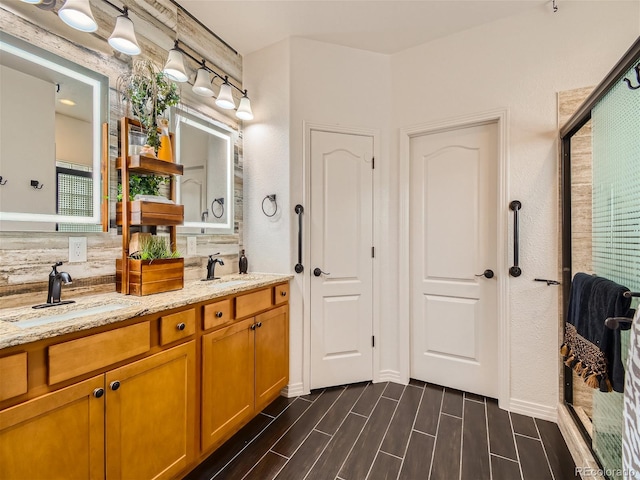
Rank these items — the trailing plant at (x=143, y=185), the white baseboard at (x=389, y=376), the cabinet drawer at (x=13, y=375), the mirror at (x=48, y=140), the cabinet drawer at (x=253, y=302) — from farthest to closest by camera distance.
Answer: the white baseboard at (x=389, y=376) → the cabinet drawer at (x=253, y=302) → the trailing plant at (x=143, y=185) → the mirror at (x=48, y=140) → the cabinet drawer at (x=13, y=375)

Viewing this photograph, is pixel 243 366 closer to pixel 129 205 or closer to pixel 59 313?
pixel 59 313

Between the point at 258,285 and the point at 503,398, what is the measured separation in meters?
1.93

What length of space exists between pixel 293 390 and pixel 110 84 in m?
2.36

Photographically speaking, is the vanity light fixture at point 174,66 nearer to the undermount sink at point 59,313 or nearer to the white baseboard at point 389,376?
the undermount sink at point 59,313

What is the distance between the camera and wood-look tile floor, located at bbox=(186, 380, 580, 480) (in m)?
1.61

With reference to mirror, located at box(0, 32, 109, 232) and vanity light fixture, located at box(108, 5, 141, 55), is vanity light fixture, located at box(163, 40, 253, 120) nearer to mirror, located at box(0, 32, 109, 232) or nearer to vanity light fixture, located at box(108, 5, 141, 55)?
vanity light fixture, located at box(108, 5, 141, 55)

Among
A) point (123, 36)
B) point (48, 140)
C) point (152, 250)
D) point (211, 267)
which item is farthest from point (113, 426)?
point (123, 36)

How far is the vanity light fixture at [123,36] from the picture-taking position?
1558 millimetres

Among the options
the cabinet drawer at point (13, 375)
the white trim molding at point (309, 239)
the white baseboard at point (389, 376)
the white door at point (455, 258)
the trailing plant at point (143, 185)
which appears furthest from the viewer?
the white baseboard at point (389, 376)

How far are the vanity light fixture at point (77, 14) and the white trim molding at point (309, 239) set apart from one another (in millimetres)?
1416

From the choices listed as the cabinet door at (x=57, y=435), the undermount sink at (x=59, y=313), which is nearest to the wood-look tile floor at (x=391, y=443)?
the cabinet door at (x=57, y=435)

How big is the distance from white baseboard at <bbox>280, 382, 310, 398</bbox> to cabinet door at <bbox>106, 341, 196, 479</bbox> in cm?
92

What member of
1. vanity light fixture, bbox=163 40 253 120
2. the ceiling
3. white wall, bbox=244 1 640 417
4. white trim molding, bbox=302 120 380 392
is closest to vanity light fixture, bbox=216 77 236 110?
vanity light fixture, bbox=163 40 253 120

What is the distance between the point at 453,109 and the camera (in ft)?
7.93
